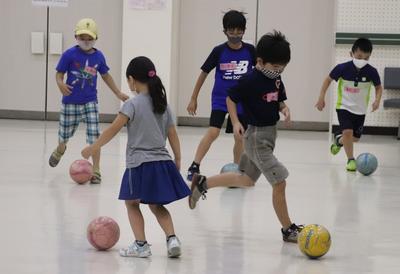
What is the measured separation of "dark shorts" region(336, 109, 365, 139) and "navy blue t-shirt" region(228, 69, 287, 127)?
3.65 metres

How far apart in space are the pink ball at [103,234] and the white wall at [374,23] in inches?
343

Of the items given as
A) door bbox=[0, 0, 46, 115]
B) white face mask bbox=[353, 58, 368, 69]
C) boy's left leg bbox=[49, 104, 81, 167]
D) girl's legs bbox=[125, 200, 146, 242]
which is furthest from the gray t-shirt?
door bbox=[0, 0, 46, 115]

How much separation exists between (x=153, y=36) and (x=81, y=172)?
6.12 metres

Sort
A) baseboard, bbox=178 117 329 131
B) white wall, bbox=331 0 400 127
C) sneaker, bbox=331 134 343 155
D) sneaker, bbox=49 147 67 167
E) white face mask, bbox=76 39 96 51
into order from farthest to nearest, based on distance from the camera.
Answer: baseboard, bbox=178 117 329 131, white wall, bbox=331 0 400 127, sneaker, bbox=331 134 343 155, sneaker, bbox=49 147 67 167, white face mask, bbox=76 39 96 51

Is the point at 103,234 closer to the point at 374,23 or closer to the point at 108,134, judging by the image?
the point at 108,134

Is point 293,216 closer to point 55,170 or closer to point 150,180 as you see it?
point 150,180

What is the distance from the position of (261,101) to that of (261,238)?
35.6 inches

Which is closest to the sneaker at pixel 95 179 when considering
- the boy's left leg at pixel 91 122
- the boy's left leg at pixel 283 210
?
the boy's left leg at pixel 91 122

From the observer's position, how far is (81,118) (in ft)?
26.0

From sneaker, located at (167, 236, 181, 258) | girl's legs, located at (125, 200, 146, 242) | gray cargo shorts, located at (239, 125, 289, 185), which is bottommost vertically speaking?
sneaker, located at (167, 236, 181, 258)

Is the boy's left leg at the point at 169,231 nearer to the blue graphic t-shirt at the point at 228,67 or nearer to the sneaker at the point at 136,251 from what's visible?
the sneaker at the point at 136,251

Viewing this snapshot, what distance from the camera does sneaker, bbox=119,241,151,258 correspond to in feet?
15.8

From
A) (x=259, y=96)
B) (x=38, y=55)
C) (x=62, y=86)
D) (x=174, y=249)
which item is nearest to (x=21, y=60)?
(x=38, y=55)

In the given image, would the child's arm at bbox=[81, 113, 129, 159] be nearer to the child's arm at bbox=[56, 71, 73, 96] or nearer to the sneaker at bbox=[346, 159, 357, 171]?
the child's arm at bbox=[56, 71, 73, 96]
